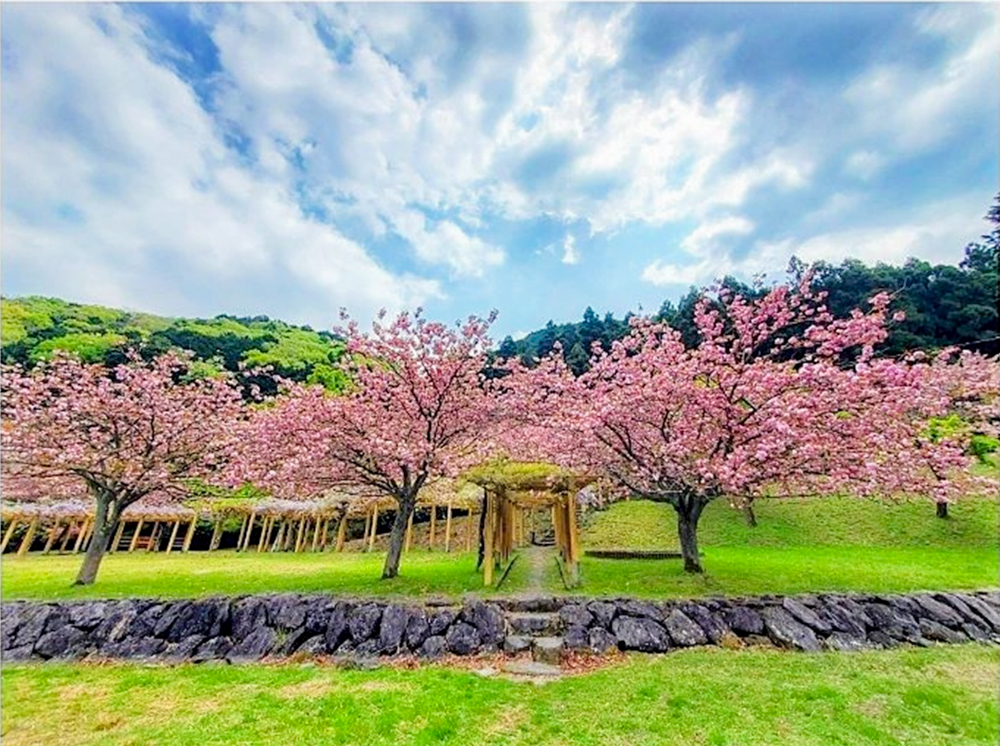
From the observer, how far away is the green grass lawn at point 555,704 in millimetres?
4477

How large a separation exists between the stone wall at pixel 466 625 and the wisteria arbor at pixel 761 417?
1954mm

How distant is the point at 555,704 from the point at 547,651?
1724mm

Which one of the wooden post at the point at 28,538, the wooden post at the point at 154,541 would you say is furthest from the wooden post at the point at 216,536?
the wooden post at the point at 28,538

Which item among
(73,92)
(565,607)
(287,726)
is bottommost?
(287,726)

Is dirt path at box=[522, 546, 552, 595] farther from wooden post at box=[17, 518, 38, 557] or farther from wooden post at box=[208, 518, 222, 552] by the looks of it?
wooden post at box=[17, 518, 38, 557]

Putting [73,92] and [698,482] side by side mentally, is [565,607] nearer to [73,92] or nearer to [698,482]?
[698,482]

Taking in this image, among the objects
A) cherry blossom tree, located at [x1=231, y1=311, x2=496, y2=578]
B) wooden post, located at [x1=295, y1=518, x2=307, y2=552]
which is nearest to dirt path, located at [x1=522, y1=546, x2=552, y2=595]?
cherry blossom tree, located at [x1=231, y1=311, x2=496, y2=578]

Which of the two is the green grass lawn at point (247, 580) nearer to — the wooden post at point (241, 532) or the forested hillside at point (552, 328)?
the wooden post at point (241, 532)

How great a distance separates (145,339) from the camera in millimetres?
37031

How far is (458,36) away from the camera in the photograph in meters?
7.02

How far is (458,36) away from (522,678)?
889 cm

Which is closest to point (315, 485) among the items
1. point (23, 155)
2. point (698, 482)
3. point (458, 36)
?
point (23, 155)

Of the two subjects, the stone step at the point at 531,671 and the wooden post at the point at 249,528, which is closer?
the stone step at the point at 531,671

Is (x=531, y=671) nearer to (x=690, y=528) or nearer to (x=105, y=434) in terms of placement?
(x=690, y=528)
